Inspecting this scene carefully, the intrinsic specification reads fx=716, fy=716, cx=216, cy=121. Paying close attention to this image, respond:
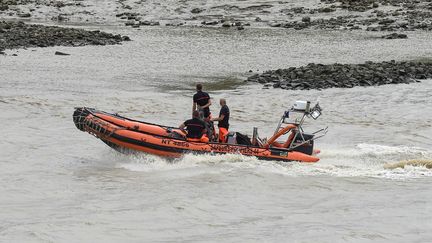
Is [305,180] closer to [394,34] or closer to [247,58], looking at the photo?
[247,58]

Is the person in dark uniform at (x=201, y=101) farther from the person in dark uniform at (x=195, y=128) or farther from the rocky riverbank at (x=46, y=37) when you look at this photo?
the rocky riverbank at (x=46, y=37)

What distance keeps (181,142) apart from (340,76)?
1536 centimetres

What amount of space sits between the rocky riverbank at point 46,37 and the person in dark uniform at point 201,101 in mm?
22383

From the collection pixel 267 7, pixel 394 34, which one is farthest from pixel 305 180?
pixel 267 7

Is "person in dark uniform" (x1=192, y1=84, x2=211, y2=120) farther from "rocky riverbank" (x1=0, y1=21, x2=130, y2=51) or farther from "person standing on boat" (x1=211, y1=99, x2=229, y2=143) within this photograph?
"rocky riverbank" (x1=0, y1=21, x2=130, y2=51)

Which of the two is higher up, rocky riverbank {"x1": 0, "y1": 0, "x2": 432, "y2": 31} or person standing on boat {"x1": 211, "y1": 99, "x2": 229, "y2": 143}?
rocky riverbank {"x1": 0, "y1": 0, "x2": 432, "y2": 31}

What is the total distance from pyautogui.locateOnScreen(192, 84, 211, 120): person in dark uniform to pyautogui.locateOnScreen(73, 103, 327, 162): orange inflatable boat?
0.93 metres

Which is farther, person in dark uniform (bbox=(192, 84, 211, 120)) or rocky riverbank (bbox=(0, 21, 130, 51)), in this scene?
rocky riverbank (bbox=(0, 21, 130, 51))

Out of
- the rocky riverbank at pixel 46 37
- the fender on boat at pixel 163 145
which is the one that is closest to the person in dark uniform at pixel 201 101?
the fender on boat at pixel 163 145

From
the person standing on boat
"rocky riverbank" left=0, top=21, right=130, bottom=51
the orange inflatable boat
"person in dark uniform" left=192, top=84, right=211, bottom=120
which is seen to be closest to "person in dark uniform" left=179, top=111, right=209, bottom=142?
the orange inflatable boat

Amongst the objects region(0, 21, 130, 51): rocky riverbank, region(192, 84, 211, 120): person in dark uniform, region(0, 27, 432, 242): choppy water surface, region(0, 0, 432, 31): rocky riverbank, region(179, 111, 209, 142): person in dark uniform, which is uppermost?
region(0, 0, 432, 31): rocky riverbank

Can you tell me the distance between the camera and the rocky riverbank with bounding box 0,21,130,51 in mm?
39750

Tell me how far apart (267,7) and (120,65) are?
93.4 feet

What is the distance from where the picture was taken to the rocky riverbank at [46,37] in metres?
39.8
